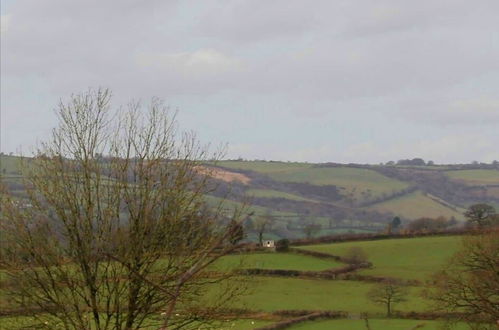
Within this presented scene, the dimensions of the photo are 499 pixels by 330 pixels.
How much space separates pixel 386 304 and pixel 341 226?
9364 centimetres

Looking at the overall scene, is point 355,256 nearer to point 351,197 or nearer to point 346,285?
point 346,285

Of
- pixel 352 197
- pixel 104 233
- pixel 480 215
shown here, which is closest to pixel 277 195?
pixel 352 197

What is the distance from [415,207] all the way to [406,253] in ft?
294

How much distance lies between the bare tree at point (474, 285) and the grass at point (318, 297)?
15863 millimetres

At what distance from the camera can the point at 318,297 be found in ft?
219

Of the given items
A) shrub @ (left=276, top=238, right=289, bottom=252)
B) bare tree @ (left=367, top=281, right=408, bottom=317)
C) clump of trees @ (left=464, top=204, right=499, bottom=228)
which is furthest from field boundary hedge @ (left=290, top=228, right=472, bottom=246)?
bare tree @ (left=367, top=281, right=408, bottom=317)

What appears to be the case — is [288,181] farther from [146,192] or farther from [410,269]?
[146,192]

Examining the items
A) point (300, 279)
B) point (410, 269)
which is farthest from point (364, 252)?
point (300, 279)

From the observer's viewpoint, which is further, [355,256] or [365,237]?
[365,237]

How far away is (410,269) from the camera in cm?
8181

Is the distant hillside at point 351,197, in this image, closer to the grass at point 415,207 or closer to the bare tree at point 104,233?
the grass at point 415,207

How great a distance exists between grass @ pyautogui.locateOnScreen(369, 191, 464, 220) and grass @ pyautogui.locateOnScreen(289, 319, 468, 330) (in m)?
113

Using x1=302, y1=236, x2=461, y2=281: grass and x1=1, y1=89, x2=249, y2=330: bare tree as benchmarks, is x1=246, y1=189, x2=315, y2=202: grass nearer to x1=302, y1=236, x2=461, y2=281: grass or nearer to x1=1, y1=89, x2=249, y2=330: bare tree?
x1=302, y1=236, x2=461, y2=281: grass

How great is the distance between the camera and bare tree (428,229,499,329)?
3994cm
